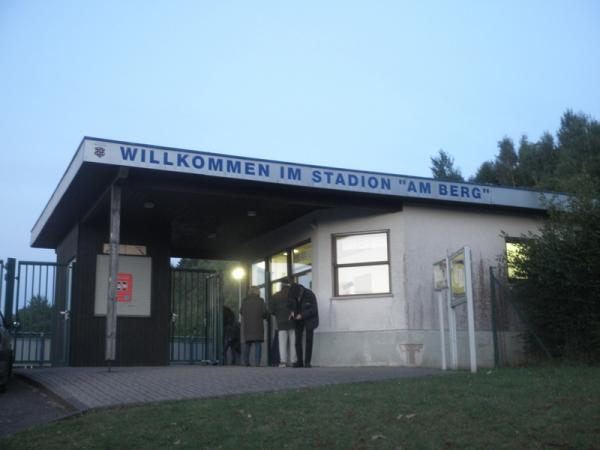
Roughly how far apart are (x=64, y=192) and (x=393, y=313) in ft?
23.1

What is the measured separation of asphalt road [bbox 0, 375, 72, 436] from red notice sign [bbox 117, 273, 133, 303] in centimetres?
505

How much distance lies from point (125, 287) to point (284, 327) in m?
3.94

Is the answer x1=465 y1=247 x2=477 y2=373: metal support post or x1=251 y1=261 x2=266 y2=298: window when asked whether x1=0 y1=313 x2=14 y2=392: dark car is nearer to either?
x1=465 y1=247 x2=477 y2=373: metal support post

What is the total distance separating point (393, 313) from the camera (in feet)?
50.6

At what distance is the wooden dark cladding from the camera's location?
54.5ft

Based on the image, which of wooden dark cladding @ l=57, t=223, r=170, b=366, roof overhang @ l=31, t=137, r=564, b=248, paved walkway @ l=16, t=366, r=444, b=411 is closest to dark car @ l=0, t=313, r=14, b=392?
paved walkway @ l=16, t=366, r=444, b=411

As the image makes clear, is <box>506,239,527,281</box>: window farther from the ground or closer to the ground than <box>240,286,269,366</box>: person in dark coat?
farther from the ground

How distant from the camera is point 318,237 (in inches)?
664

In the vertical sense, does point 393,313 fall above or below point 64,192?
below

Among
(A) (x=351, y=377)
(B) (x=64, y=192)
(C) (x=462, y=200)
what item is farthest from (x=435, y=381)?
(B) (x=64, y=192)

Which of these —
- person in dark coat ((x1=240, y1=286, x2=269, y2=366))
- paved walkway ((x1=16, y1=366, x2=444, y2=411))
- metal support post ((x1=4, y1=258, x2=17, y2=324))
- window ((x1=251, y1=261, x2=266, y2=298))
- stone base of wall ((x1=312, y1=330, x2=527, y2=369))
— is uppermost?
window ((x1=251, y1=261, x2=266, y2=298))

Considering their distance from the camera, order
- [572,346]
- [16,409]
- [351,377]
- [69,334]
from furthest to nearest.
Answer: [69,334] < [572,346] < [351,377] < [16,409]

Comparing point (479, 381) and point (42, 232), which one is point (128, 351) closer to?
point (42, 232)

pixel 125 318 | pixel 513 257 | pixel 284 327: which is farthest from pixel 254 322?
pixel 513 257
